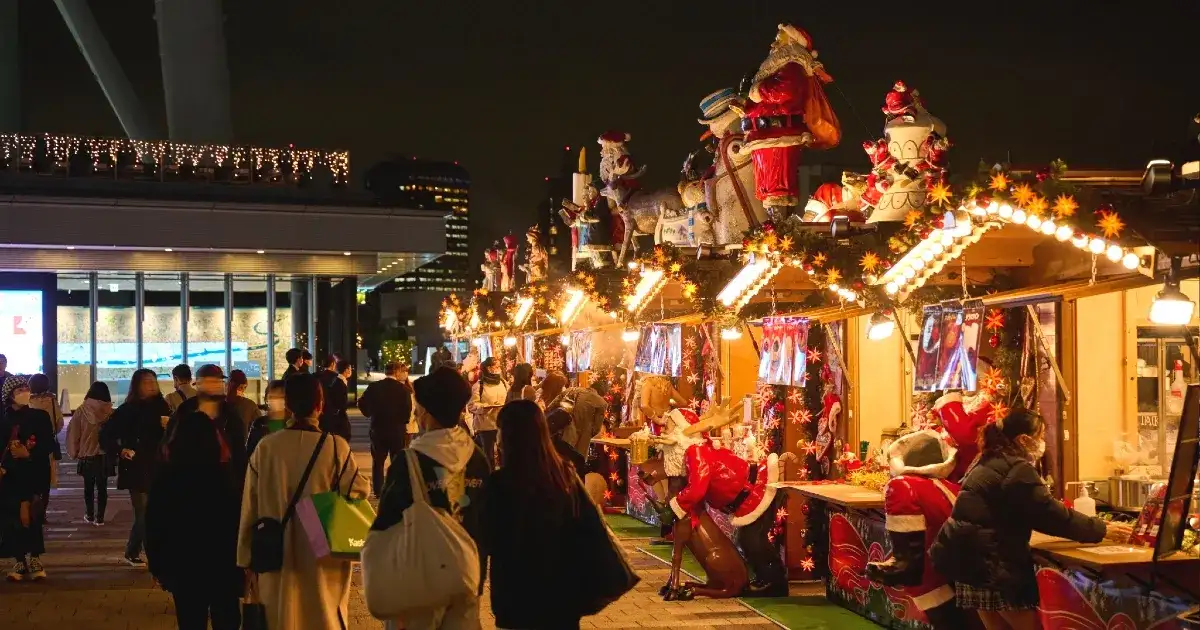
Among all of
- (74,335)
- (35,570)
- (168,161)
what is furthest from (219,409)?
(74,335)

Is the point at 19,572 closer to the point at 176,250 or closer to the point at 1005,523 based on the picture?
the point at 1005,523

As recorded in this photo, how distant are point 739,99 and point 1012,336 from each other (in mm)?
3936

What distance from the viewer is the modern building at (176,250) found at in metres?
28.0

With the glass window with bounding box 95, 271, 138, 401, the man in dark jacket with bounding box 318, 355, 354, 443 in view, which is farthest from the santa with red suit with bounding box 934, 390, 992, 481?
the glass window with bounding box 95, 271, 138, 401

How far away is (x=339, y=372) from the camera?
14.6 meters

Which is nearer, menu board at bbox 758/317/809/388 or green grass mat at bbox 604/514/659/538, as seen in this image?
menu board at bbox 758/317/809/388

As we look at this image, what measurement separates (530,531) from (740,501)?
4.96 metres

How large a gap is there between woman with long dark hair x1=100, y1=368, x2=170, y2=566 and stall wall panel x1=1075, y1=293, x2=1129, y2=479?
710 centimetres

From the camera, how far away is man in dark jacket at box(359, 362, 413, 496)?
40.7ft

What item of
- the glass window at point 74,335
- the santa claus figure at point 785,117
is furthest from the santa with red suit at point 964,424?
the glass window at point 74,335

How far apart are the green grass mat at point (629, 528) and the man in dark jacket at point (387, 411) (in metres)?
2.45

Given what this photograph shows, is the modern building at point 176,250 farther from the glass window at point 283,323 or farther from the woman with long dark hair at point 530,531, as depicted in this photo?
the woman with long dark hair at point 530,531

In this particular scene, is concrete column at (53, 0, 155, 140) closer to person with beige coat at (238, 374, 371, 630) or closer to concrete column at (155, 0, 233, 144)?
concrete column at (155, 0, 233, 144)

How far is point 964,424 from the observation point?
7309mm
